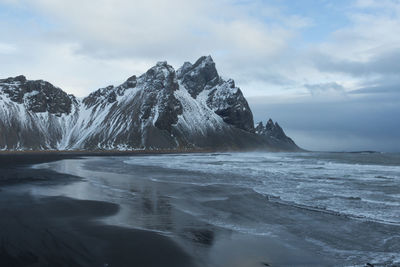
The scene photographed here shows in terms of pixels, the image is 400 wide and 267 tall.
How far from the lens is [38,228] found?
46.2 ft

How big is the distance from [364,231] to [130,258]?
10853mm

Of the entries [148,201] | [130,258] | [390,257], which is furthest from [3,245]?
[390,257]

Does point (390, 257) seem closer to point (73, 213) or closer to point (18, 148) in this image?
point (73, 213)

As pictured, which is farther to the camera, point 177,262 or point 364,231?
point 364,231

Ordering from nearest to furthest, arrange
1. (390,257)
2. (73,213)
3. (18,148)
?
1. (390,257)
2. (73,213)
3. (18,148)

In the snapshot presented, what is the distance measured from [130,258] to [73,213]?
878 cm

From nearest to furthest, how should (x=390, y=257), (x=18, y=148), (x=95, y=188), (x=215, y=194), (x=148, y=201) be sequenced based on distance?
1. (x=390, y=257)
2. (x=148, y=201)
3. (x=215, y=194)
4. (x=95, y=188)
5. (x=18, y=148)

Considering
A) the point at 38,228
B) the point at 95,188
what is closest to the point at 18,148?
the point at 95,188

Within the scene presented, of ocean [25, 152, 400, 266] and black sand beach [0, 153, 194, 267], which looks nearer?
black sand beach [0, 153, 194, 267]

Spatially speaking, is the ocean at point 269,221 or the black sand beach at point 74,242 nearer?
the black sand beach at point 74,242

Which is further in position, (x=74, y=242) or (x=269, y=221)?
(x=269, y=221)

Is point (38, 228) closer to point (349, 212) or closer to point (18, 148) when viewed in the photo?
point (349, 212)

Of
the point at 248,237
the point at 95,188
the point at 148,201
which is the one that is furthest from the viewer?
the point at 95,188

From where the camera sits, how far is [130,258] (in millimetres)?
10609
